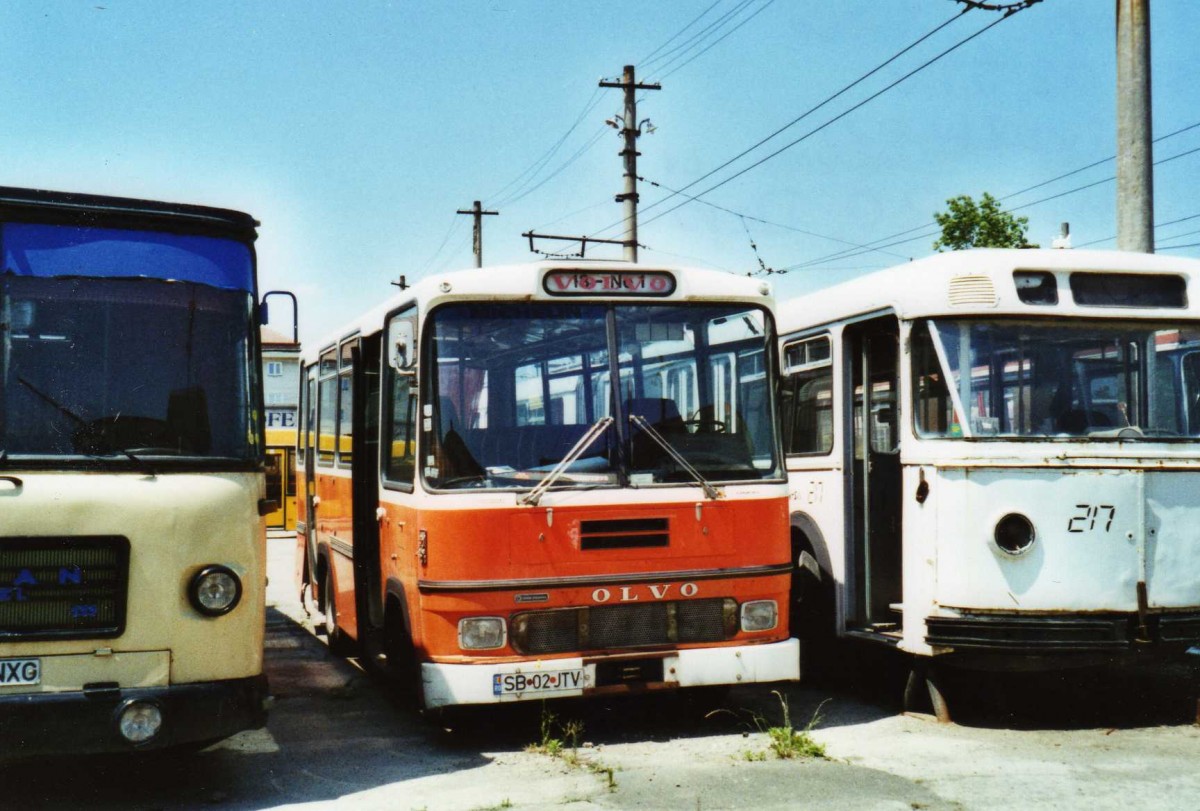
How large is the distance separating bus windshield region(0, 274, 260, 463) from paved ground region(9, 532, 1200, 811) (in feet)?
6.26

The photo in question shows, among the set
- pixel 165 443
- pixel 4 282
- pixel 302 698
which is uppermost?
pixel 4 282

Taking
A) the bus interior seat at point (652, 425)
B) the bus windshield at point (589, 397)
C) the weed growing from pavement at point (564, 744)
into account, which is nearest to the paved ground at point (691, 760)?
the weed growing from pavement at point (564, 744)

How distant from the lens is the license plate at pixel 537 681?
304 inches

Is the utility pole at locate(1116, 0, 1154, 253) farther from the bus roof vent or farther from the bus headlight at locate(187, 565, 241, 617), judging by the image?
the bus headlight at locate(187, 565, 241, 617)

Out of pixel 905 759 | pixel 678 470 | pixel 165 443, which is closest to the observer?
pixel 165 443

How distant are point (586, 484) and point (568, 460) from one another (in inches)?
7.2

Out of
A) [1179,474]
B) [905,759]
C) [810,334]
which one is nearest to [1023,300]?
[1179,474]

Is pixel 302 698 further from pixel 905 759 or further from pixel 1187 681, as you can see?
pixel 1187 681

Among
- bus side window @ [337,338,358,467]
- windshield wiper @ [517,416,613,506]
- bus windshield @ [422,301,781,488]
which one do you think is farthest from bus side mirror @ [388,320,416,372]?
bus side window @ [337,338,358,467]

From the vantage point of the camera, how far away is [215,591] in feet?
21.7

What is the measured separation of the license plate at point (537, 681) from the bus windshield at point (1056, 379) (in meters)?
2.77

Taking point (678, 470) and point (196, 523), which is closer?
point (196, 523)

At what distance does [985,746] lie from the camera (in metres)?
7.98

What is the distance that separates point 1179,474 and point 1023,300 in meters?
1.47
